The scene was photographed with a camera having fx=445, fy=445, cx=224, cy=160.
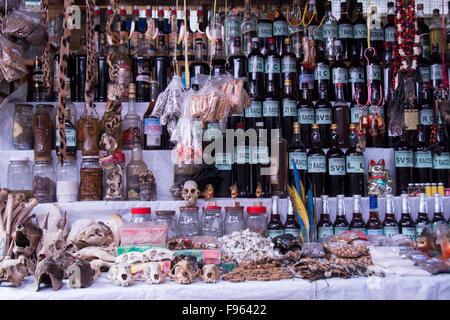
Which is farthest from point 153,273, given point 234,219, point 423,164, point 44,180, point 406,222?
point 423,164

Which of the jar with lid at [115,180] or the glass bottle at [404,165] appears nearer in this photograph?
the jar with lid at [115,180]

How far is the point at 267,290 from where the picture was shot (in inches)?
66.1

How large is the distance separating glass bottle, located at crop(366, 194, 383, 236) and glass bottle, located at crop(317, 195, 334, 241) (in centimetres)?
20

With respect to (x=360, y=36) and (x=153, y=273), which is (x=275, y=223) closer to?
(x=153, y=273)

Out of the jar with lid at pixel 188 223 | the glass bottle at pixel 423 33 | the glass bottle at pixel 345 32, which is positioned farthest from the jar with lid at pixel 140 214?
the glass bottle at pixel 423 33

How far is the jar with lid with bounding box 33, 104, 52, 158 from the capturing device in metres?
2.41

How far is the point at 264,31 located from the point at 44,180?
5.19ft

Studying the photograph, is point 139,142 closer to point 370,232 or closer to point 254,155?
point 254,155

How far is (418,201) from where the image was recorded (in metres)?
2.47

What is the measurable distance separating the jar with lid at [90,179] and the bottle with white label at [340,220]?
1276mm

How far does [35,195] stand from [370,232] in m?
1.77

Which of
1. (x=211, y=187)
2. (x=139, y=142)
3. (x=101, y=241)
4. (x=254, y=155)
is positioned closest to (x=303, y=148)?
(x=254, y=155)

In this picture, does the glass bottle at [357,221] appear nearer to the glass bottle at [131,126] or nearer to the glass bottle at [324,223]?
the glass bottle at [324,223]

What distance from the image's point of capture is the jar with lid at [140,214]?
2.14 meters
